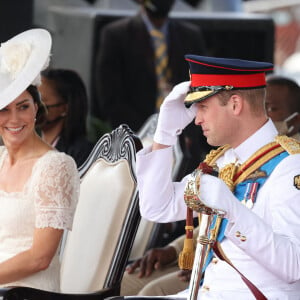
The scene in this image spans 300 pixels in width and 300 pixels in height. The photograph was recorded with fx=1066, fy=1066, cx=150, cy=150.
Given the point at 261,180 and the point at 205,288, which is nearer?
the point at 261,180

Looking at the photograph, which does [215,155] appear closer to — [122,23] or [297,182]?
[297,182]

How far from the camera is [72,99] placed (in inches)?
216

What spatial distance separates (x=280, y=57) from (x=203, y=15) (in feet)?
18.3

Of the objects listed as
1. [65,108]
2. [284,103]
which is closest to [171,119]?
[284,103]

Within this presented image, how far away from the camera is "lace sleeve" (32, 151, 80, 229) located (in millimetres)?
3922

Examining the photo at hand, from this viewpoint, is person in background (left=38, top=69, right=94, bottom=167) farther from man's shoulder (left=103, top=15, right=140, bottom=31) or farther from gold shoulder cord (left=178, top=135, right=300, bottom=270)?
man's shoulder (left=103, top=15, right=140, bottom=31)

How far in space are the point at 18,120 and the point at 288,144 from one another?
3.76ft

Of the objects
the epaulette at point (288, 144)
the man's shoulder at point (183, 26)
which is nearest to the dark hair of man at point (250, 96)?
the epaulette at point (288, 144)

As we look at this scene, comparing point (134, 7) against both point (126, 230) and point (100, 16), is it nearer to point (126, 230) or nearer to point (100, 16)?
point (100, 16)

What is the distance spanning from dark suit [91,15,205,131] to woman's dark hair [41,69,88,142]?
2.47 m

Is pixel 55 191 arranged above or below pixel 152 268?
above

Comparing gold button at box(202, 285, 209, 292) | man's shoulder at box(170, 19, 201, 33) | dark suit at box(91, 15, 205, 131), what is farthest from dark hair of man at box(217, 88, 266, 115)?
man's shoulder at box(170, 19, 201, 33)

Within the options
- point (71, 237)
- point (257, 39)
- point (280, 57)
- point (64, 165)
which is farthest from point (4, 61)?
point (280, 57)

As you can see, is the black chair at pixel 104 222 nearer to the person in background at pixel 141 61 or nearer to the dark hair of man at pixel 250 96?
the dark hair of man at pixel 250 96
